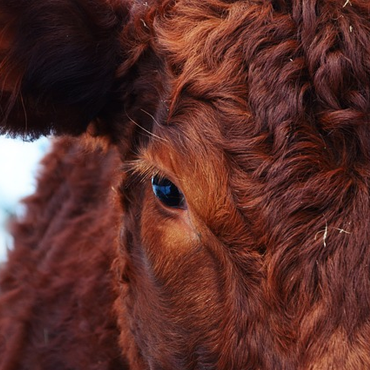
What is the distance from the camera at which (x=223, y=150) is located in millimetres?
2631

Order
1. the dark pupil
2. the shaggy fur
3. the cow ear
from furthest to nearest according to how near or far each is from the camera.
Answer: the cow ear, the dark pupil, the shaggy fur

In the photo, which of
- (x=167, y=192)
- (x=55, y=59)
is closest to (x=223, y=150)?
(x=167, y=192)

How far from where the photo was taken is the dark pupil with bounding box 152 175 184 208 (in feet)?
9.29

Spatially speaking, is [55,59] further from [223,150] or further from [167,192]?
[223,150]

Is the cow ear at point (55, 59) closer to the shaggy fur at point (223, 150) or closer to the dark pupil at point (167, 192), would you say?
the shaggy fur at point (223, 150)

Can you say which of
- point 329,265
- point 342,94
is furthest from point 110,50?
point 329,265

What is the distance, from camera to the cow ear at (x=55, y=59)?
2984mm

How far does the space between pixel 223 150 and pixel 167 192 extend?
1.13 ft

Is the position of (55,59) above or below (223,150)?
above

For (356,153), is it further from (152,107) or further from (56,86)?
(56,86)

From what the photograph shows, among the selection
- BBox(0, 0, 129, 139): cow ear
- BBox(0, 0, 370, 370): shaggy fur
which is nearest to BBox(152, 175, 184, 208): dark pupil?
BBox(0, 0, 370, 370): shaggy fur

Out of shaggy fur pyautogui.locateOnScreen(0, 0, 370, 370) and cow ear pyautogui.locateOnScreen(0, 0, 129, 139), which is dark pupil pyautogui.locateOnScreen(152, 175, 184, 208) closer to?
shaggy fur pyautogui.locateOnScreen(0, 0, 370, 370)

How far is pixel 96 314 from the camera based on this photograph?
13.3 ft

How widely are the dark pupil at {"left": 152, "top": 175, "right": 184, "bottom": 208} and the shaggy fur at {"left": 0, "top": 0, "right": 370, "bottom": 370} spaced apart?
0.04m
